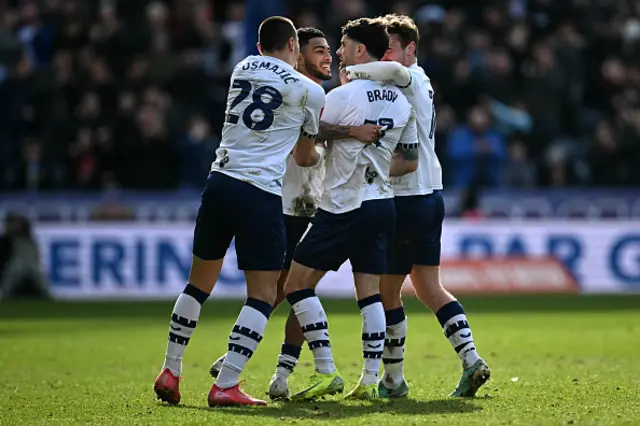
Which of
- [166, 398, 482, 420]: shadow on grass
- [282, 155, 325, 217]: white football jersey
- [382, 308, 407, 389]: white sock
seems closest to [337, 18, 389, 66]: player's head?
[282, 155, 325, 217]: white football jersey

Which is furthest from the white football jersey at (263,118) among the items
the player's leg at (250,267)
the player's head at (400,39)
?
the player's head at (400,39)

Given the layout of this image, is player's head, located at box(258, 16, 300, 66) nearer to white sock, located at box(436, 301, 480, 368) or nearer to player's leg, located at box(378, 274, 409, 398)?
player's leg, located at box(378, 274, 409, 398)

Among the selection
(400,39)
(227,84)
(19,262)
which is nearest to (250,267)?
(400,39)

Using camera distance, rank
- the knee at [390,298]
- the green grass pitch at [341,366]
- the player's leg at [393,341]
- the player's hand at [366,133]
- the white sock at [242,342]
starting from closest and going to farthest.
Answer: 1. the green grass pitch at [341,366]
2. the white sock at [242,342]
3. the player's hand at [366,133]
4. the player's leg at [393,341]
5. the knee at [390,298]

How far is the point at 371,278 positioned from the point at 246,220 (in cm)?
109

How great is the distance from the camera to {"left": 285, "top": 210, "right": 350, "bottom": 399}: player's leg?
8.98 meters

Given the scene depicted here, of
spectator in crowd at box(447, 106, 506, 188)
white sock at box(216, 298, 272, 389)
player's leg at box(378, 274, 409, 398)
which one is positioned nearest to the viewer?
white sock at box(216, 298, 272, 389)

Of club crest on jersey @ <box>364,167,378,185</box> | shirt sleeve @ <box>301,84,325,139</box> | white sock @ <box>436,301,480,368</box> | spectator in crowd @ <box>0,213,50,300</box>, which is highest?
shirt sleeve @ <box>301,84,325,139</box>

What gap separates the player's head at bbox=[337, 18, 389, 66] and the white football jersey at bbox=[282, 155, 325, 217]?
2.99 ft

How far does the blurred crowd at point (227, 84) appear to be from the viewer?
23.1 metres

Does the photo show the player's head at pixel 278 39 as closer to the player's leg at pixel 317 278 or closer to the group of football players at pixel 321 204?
the group of football players at pixel 321 204

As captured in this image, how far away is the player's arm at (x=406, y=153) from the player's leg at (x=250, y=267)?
1.11 m

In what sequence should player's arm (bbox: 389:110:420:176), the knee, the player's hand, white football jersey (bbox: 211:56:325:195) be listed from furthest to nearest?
the knee, player's arm (bbox: 389:110:420:176), the player's hand, white football jersey (bbox: 211:56:325:195)

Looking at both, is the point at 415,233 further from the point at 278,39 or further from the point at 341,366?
the point at 341,366
